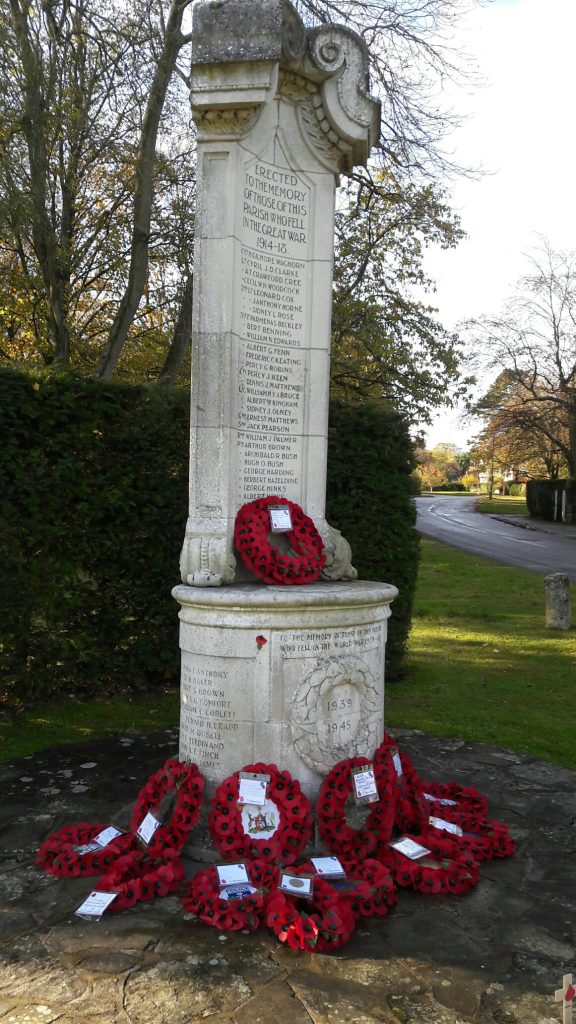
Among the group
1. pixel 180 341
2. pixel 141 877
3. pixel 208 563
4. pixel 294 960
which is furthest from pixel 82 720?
pixel 180 341

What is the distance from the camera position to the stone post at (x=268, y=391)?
396 cm

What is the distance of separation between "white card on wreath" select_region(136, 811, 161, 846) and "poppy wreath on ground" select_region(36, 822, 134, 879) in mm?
87

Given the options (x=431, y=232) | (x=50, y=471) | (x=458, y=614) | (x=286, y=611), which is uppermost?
(x=431, y=232)

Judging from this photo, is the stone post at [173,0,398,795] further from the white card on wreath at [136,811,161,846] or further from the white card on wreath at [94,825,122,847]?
the white card on wreath at [94,825,122,847]

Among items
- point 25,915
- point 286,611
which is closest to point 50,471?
point 286,611

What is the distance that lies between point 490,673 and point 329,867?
521 cm

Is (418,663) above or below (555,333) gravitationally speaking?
below

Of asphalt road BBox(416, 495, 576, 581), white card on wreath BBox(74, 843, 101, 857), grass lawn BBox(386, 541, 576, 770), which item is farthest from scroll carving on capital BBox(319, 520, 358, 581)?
asphalt road BBox(416, 495, 576, 581)

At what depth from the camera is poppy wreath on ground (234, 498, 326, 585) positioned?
14.2ft

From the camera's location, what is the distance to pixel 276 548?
14.9ft

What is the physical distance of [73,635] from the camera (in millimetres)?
6867

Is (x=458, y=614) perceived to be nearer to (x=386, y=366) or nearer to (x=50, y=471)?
(x=386, y=366)

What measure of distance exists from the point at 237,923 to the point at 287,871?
39 centimetres

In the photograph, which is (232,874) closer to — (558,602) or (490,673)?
(490,673)
